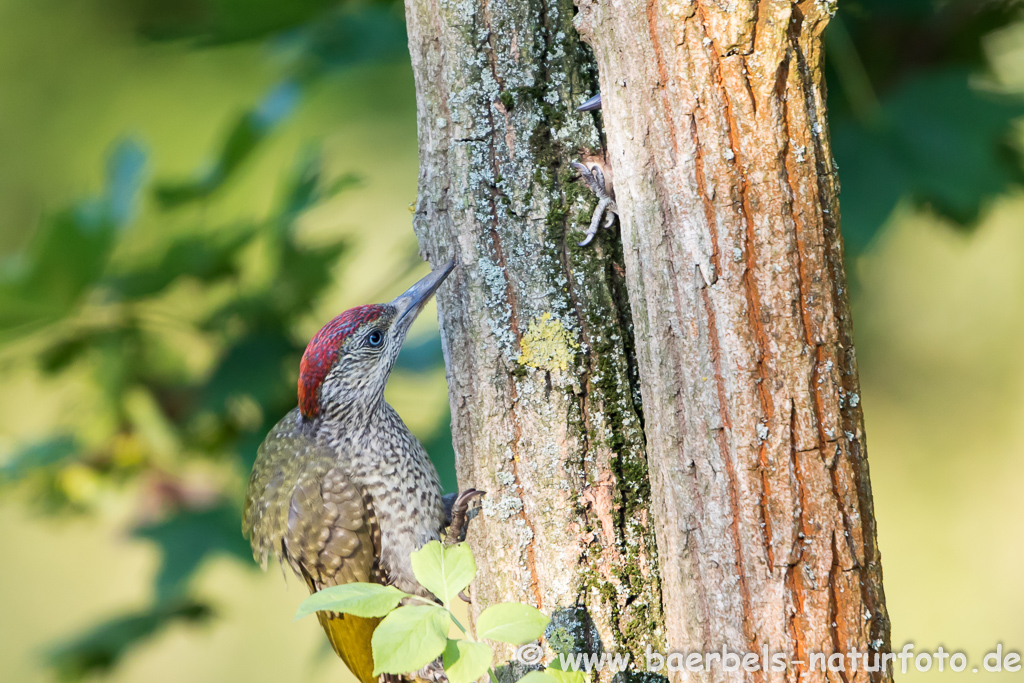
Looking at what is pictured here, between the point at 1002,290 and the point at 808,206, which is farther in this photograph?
the point at 1002,290

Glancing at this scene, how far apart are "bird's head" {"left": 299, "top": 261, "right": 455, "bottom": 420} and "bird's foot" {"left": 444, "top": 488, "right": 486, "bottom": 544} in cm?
33

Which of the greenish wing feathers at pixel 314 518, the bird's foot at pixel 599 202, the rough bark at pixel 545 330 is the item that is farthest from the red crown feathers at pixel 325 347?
the bird's foot at pixel 599 202

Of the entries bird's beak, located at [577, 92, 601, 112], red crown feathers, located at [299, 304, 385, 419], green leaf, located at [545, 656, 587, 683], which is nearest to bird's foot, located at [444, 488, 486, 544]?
green leaf, located at [545, 656, 587, 683]

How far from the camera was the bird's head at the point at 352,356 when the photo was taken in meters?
1.76

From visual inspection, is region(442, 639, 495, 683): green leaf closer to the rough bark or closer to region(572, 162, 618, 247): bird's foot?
the rough bark

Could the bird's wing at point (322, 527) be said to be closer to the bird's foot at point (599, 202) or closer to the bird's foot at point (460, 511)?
the bird's foot at point (460, 511)

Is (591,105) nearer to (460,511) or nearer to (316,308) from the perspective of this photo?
(460,511)

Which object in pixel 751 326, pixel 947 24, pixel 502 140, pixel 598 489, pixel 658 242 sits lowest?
pixel 598 489

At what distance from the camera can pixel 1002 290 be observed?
3.66m

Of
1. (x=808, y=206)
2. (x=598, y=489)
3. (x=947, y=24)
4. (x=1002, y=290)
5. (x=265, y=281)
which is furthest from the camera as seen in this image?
(x=1002, y=290)

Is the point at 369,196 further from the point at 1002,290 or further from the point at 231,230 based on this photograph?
the point at 1002,290

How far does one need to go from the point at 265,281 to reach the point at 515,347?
5.40ft

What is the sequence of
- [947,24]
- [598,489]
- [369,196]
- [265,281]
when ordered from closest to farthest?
1. [598,489]
2. [947,24]
3. [265,281]
4. [369,196]

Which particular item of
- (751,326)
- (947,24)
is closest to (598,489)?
(751,326)
